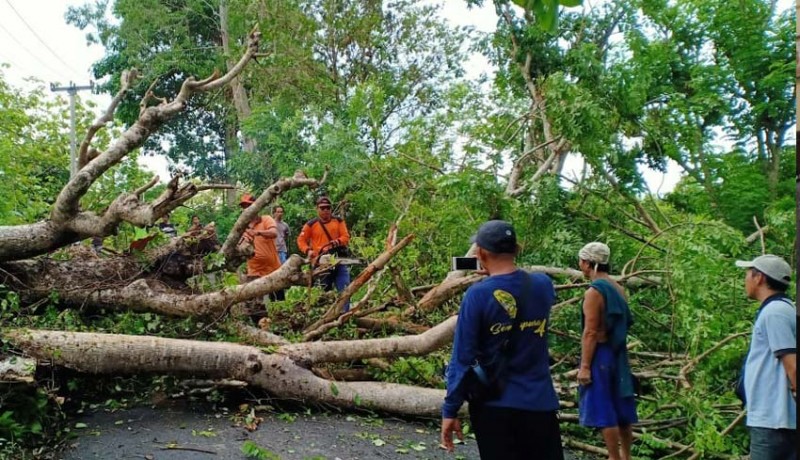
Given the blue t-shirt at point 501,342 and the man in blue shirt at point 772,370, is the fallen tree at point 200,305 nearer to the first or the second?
the man in blue shirt at point 772,370

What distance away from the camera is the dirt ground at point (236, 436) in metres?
3.93

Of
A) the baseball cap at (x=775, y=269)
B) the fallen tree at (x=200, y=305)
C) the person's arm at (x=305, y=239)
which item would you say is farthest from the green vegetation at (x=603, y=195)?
the baseball cap at (x=775, y=269)

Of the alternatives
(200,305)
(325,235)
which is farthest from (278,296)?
(200,305)

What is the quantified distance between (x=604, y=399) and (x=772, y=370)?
1.02m

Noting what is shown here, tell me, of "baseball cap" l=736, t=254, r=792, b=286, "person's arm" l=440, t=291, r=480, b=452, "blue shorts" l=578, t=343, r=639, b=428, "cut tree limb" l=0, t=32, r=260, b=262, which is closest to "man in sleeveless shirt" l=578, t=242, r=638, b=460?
"blue shorts" l=578, t=343, r=639, b=428

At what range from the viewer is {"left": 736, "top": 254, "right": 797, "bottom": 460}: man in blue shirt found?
2.64 m

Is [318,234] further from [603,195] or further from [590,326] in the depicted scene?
[590,326]

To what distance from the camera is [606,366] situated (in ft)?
11.6

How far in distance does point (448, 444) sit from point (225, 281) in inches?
168

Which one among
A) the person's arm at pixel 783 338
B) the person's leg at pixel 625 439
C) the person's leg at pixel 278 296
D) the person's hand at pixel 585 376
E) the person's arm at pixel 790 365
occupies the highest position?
the person's arm at pixel 783 338

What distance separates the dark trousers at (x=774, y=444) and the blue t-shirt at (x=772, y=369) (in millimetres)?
38

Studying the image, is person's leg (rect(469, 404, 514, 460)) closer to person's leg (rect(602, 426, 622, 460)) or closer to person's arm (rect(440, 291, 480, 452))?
person's arm (rect(440, 291, 480, 452))

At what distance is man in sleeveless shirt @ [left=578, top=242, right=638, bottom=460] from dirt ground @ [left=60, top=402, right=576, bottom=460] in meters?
1.13

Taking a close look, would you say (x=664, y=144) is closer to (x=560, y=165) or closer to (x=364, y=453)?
A: (x=560, y=165)
